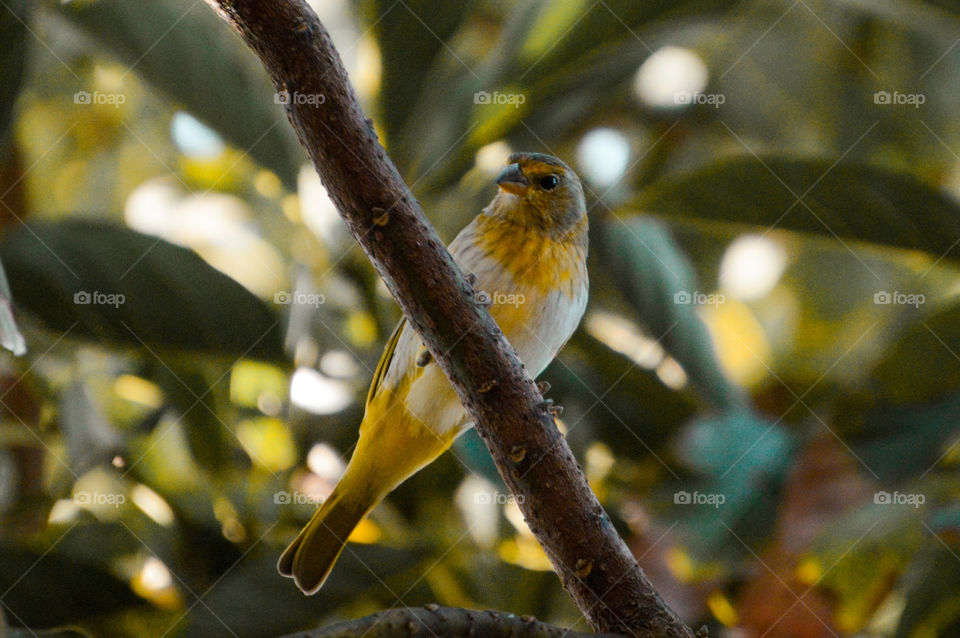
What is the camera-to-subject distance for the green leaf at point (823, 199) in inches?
95.2

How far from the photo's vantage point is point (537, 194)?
2506 millimetres

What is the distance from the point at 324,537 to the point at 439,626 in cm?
106

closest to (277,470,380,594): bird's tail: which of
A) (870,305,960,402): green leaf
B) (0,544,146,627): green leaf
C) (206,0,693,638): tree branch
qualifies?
(0,544,146,627): green leaf

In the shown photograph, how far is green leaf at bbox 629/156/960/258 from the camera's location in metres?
2.42

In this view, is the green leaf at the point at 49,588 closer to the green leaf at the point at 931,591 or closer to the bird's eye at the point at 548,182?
the bird's eye at the point at 548,182

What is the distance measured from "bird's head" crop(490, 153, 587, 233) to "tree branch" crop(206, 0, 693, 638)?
113 cm

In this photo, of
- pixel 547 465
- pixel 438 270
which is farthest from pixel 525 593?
pixel 438 270

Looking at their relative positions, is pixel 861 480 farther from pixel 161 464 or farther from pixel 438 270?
pixel 161 464

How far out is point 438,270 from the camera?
4.29 feet

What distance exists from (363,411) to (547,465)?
3.59 feet

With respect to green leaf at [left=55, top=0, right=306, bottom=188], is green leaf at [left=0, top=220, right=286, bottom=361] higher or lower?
lower

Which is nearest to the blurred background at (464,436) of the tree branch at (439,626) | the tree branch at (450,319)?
the tree branch at (450,319)

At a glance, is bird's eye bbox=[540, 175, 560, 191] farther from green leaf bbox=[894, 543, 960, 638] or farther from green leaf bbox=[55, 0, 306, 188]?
green leaf bbox=[894, 543, 960, 638]

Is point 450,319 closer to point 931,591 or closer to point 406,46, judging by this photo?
point 406,46
